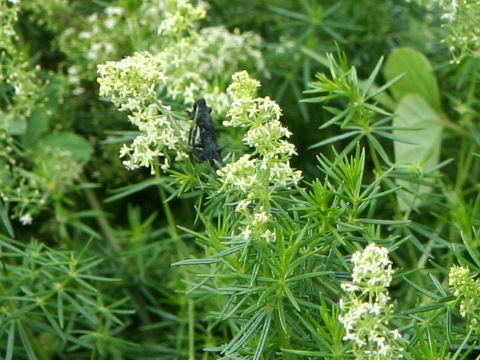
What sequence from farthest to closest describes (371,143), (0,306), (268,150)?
(0,306), (371,143), (268,150)

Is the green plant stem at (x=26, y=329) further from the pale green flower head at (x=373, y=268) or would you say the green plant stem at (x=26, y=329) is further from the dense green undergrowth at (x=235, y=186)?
the pale green flower head at (x=373, y=268)

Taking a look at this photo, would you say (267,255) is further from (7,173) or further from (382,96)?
(382,96)

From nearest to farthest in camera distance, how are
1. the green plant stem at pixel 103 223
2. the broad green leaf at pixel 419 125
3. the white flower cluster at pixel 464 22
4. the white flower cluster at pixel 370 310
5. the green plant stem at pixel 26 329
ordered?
the white flower cluster at pixel 370 310
the white flower cluster at pixel 464 22
the green plant stem at pixel 26 329
the broad green leaf at pixel 419 125
the green plant stem at pixel 103 223

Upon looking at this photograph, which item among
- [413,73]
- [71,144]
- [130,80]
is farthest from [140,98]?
[413,73]

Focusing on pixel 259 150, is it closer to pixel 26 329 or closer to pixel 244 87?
pixel 244 87

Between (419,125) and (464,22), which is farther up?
(464,22)

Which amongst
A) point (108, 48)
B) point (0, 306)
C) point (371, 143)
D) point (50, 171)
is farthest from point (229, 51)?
point (0, 306)

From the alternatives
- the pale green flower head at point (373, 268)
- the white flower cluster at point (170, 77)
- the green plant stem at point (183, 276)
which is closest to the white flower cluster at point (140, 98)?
the white flower cluster at point (170, 77)

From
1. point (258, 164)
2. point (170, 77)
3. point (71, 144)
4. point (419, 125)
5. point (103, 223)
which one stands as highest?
point (258, 164)
